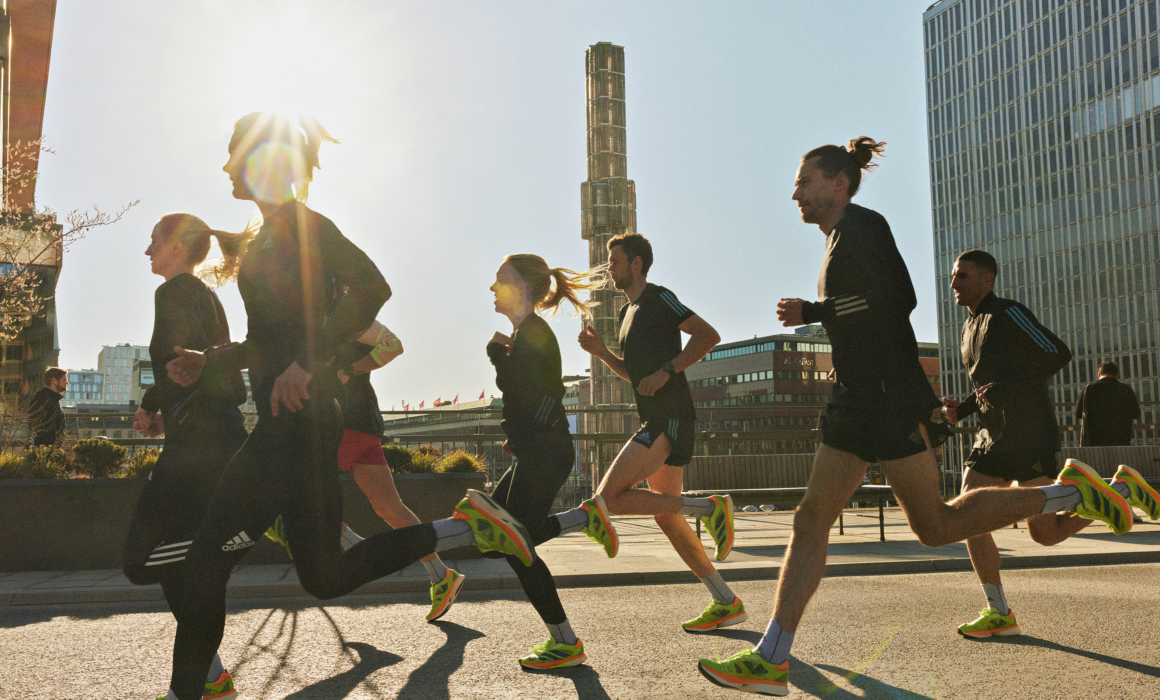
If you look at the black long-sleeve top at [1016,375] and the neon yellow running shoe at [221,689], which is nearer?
the neon yellow running shoe at [221,689]

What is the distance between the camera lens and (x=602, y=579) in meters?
7.38

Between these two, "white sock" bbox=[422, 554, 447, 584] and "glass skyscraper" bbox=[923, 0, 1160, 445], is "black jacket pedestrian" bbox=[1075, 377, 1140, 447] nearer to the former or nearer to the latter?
"white sock" bbox=[422, 554, 447, 584]

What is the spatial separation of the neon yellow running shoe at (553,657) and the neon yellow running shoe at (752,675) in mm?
925

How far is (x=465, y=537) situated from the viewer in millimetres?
3545

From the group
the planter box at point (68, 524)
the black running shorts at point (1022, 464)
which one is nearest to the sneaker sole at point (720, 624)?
the black running shorts at point (1022, 464)

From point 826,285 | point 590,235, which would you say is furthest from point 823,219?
point 590,235

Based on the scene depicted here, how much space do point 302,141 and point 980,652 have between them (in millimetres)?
3744

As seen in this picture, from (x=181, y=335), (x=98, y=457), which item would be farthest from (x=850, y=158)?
(x=98, y=457)

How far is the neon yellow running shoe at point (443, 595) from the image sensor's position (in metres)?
5.63

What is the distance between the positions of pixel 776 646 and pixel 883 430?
2.88ft

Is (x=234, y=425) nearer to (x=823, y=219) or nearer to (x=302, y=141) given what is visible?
(x=302, y=141)

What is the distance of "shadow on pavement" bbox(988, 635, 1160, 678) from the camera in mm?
4133

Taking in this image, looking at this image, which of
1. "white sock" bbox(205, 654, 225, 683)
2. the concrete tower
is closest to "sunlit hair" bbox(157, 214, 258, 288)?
"white sock" bbox(205, 654, 225, 683)

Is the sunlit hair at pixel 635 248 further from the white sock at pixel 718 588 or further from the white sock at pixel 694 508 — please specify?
the white sock at pixel 718 588
